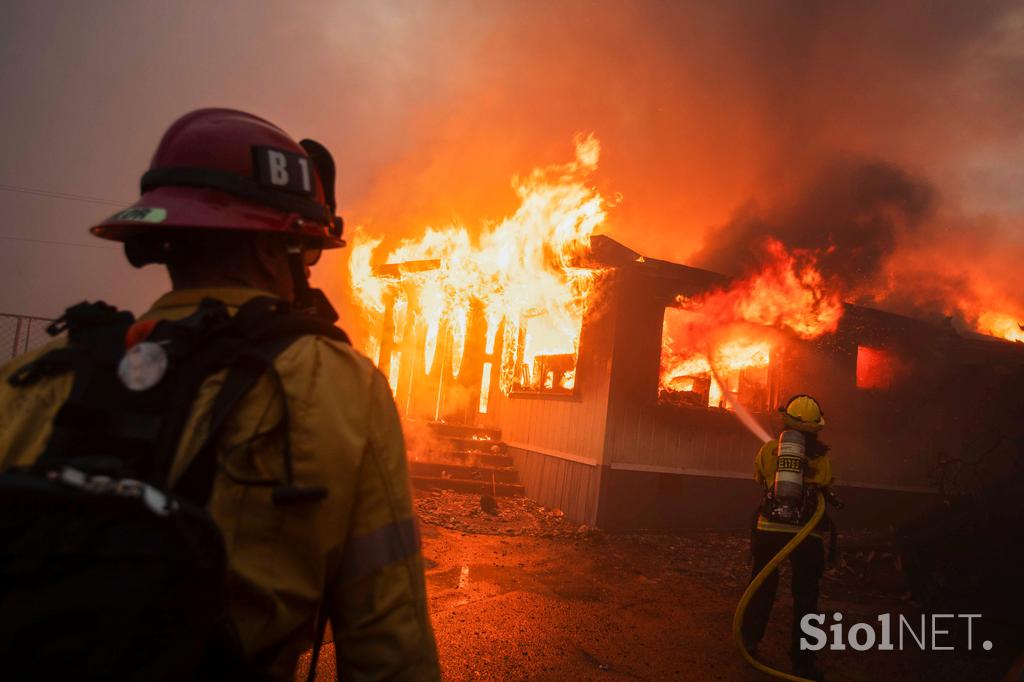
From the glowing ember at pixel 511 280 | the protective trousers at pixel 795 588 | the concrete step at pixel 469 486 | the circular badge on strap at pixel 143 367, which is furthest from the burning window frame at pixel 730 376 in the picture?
the circular badge on strap at pixel 143 367

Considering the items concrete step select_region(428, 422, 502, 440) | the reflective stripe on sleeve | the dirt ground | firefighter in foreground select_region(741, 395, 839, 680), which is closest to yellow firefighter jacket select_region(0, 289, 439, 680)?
the reflective stripe on sleeve

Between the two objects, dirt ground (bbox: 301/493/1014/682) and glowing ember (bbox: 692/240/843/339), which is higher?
glowing ember (bbox: 692/240/843/339)

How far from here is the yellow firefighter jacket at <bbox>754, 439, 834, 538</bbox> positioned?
18.2 ft

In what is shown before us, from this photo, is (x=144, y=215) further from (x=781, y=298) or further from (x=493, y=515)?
(x=781, y=298)

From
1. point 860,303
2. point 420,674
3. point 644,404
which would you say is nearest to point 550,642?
point 420,674

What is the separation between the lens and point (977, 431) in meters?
13.0

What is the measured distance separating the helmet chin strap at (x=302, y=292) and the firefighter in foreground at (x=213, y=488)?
167 mm

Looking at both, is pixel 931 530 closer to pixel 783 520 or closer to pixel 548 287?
pixel 783 520

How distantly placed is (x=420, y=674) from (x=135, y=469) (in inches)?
26.8

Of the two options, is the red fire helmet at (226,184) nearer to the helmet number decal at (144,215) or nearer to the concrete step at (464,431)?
the helmet number decal at (144,215)

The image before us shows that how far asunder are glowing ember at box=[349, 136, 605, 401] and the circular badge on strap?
10.5m

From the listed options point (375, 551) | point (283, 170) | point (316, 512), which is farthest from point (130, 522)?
point (283, 170)

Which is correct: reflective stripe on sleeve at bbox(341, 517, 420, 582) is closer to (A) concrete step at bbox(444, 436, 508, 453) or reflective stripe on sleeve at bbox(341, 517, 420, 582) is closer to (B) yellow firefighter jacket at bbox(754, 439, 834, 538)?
(B) yellow firefighter jacket at bbox(754, 439, 834, 538)

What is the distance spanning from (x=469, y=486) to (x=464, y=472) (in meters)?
0.47
